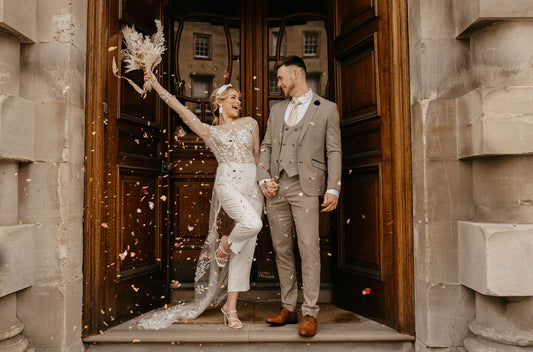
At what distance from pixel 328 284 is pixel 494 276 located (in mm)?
1867

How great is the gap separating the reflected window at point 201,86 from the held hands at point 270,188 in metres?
1.61

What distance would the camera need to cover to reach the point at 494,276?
2.60m

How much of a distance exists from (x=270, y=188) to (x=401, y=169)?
3.35 feet

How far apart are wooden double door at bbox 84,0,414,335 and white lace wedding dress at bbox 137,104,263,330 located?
1.52 feet

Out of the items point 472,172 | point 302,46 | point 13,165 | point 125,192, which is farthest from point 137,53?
point 472,172

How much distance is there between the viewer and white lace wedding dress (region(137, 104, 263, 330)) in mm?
3363

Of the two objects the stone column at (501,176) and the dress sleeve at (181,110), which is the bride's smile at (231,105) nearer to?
the dress sleeve at (181,110)

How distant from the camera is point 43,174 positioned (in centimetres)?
291

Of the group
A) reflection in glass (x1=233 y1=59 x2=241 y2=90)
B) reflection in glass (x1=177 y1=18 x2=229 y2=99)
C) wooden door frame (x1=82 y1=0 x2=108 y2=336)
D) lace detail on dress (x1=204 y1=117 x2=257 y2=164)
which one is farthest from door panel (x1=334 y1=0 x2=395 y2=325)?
wooden door frame (x1=82 y1=0 x2=108 y2=336)

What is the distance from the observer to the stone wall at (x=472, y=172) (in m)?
2.63

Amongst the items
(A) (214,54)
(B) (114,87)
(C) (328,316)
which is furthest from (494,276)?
(A) (214,54)

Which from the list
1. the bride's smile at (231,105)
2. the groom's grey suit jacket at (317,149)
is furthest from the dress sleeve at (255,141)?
the groom's grey suit jacket at (317,149)

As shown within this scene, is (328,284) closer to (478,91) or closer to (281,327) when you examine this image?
(281,327)

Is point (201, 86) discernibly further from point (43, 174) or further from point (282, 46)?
point (43, 174)
